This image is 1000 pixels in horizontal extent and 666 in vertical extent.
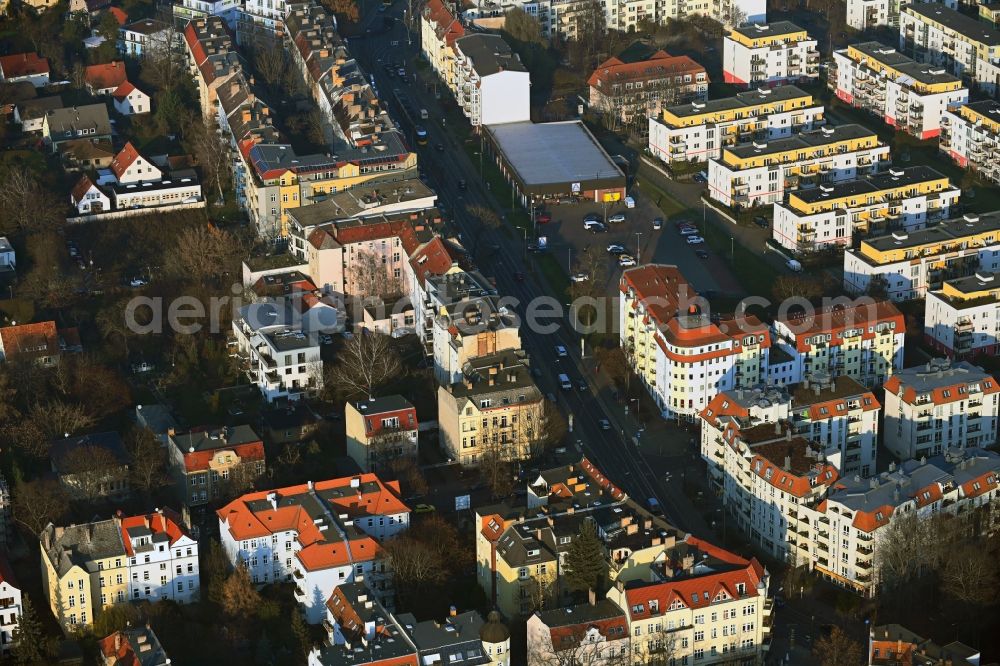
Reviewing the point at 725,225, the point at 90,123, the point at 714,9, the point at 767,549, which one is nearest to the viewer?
the point at 767,549

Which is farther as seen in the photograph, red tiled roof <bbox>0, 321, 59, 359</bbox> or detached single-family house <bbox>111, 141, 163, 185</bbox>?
detached single-family house <bbox>111, 141, 163, 185</bbox>

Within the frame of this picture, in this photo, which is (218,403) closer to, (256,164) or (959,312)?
(256,164)

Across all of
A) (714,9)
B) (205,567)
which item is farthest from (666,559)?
(714,9)

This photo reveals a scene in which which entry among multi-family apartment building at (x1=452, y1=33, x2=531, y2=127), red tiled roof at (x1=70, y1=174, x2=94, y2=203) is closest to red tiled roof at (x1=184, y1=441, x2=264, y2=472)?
red tiled roof at (x1=70, y1=174, x2=94, y2=203)

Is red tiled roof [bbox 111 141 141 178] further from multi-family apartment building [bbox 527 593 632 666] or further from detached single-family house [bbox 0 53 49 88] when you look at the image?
multi-family apartment building [bbox 527 593 632 666]

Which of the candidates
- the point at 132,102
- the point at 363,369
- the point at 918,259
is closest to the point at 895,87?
the point at 918,259

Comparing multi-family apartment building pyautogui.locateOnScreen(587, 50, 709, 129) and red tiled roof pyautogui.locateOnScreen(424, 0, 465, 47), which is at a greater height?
red tiled roof pyautogui.locateOnScreen(424, 0, 465, 47)

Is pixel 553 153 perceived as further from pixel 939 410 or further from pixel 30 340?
pixel 939 410
